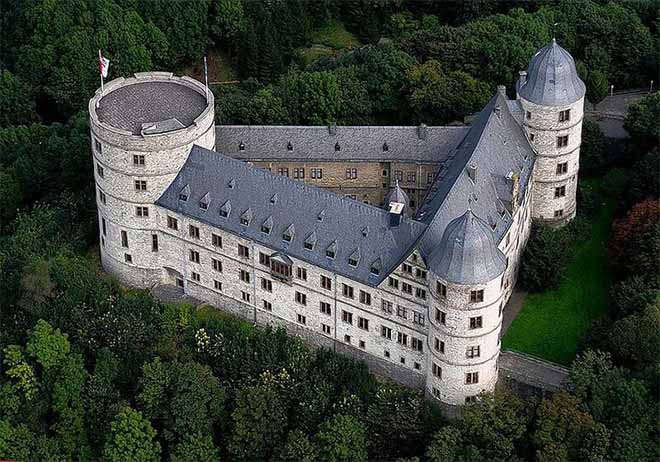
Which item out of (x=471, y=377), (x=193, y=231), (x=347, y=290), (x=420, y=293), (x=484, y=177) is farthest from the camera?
(x=193, y=231)

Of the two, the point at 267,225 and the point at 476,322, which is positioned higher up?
the point at 267,225

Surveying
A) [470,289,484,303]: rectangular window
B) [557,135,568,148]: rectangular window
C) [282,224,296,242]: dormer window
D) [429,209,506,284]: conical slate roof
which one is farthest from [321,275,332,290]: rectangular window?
[557,135,568,148]: rectangular window

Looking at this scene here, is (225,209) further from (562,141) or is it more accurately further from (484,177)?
(562,141)

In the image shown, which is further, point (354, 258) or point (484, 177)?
point (484, 177)

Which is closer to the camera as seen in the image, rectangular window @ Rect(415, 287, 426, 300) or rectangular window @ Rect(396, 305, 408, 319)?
rectangular window @ Rect(415, 287, 426, 300)

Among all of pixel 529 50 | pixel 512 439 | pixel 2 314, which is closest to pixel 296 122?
pixel 529 50

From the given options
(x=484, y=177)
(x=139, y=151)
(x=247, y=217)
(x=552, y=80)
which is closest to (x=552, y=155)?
(x=552, y=80)

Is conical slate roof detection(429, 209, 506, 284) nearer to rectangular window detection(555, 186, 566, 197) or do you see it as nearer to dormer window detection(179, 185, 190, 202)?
dormer window detection(179, 185, 190, 202)
